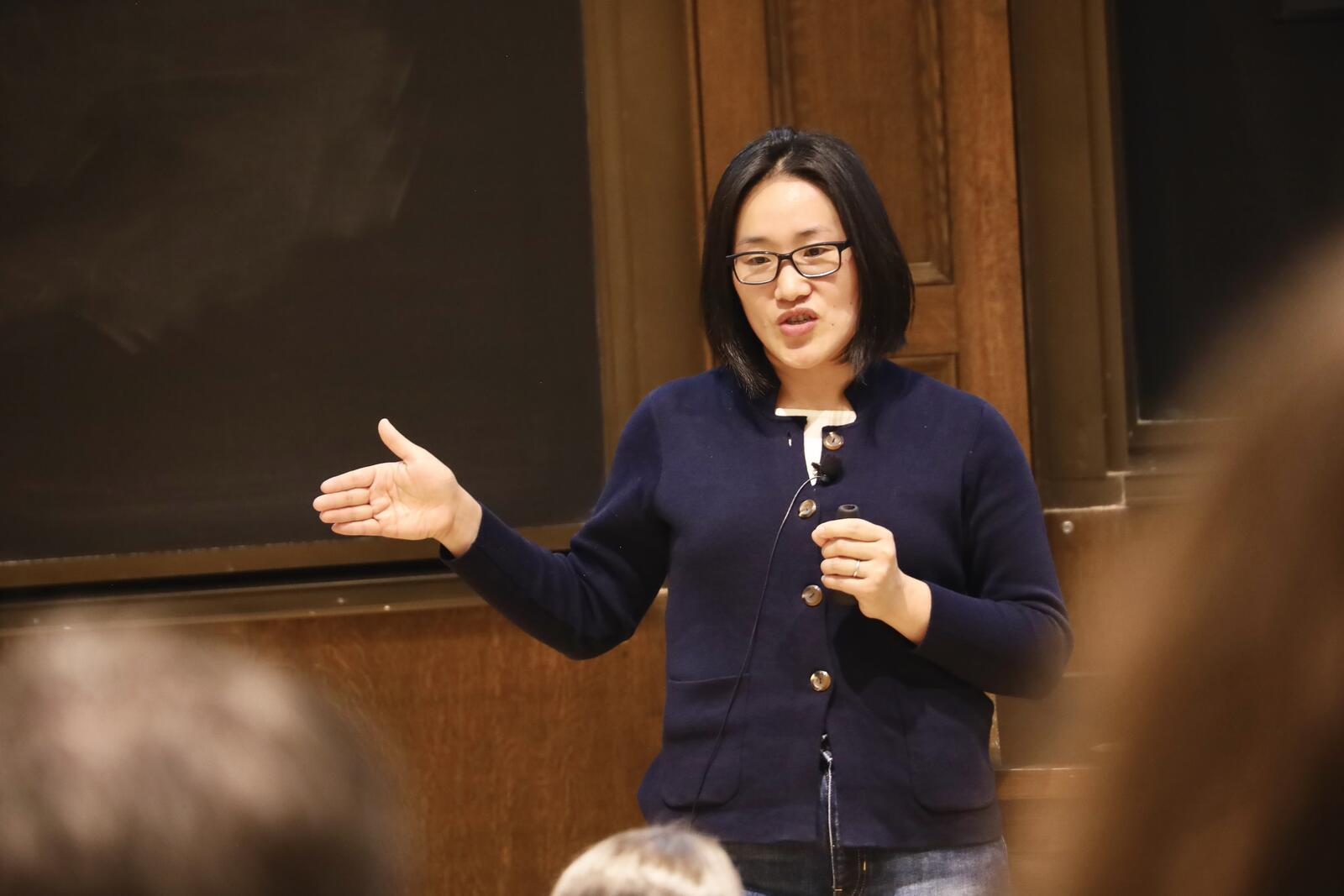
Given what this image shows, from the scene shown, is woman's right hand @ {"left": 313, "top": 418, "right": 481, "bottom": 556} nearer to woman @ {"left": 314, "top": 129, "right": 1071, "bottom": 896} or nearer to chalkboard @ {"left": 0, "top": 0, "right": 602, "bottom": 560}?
woman @ {"left": 314, "top": 129, "right": 1071, "bottom": 896}

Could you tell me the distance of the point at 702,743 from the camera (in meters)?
1.73

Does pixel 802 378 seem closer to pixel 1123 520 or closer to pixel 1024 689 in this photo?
pixel 1024 689

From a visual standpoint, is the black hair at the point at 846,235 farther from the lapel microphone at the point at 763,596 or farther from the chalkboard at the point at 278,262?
the chalkboard at the point at 278,262

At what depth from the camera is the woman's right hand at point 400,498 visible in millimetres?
1709

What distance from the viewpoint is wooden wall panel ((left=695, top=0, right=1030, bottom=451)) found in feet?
9.21

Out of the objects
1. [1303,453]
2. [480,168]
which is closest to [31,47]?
[480,168]

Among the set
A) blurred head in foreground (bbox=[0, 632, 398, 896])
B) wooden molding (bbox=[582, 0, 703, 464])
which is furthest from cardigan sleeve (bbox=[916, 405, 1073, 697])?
blurred head in foreground (bbox=[0, 632, 398, 896])

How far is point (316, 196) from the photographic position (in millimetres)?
3031

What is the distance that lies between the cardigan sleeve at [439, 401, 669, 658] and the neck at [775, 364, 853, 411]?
0.63 ft

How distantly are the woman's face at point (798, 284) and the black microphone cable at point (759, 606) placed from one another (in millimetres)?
141

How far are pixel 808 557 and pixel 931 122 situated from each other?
1360mm

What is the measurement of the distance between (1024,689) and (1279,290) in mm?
1496

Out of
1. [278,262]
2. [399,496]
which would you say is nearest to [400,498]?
[399,496]

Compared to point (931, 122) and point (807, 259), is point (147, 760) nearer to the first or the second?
point (807, 259)
